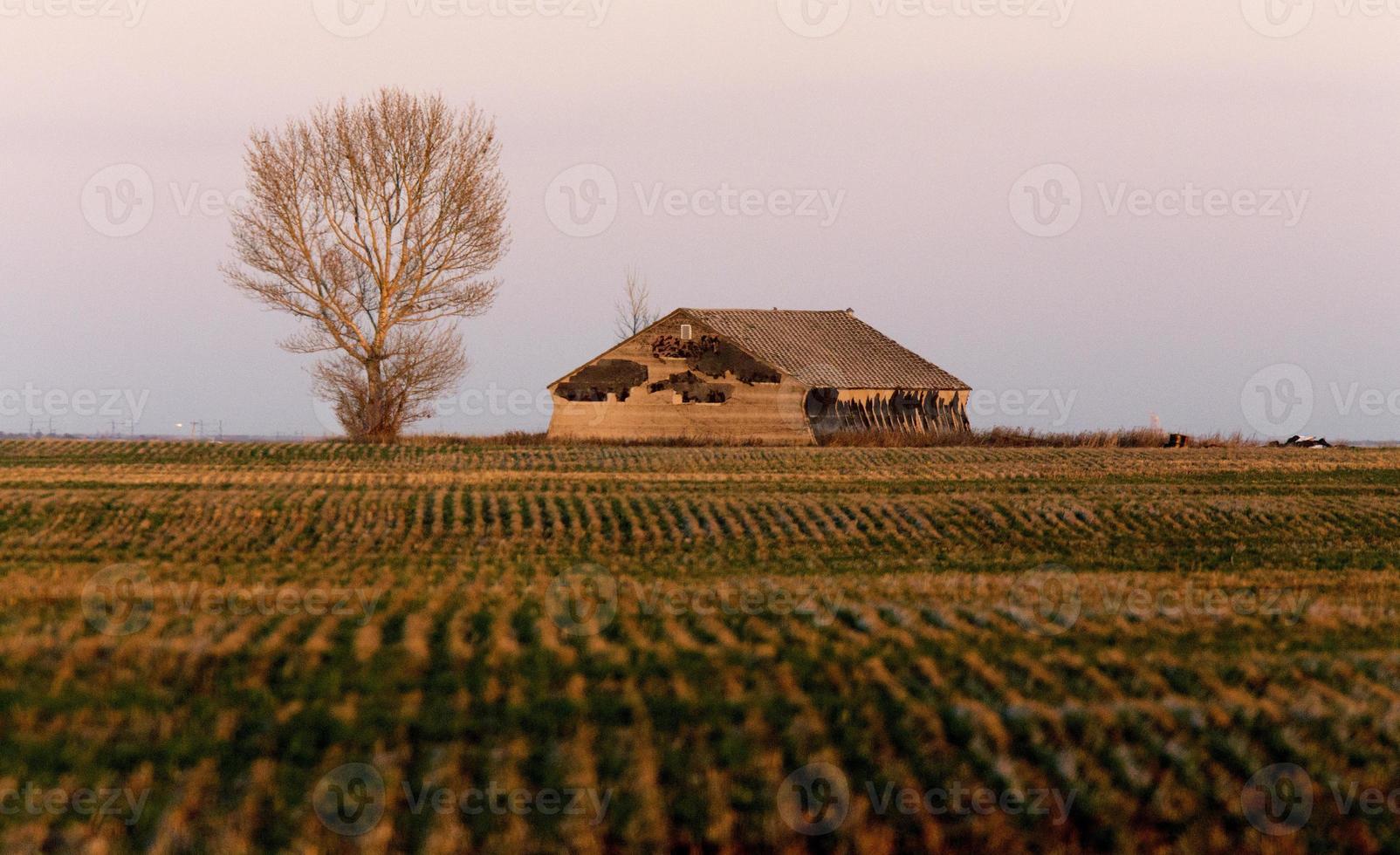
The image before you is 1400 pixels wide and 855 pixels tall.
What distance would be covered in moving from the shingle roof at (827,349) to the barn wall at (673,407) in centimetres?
138

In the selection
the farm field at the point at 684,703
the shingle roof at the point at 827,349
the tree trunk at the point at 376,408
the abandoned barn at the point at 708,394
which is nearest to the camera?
the farm field at the point at 684,703

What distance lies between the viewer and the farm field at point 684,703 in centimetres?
945

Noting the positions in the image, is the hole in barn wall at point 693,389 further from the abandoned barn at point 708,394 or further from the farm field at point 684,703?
the farm field at point 684,703

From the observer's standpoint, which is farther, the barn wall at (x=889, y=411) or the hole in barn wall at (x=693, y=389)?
the barn wall at (x=889, y=411)

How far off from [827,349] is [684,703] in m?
48.0

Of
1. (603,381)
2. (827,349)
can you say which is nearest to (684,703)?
(603,381)

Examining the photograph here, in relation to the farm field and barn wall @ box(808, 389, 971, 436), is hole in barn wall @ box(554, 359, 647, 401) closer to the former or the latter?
barn wall @ box(808, 389, 971, 436)

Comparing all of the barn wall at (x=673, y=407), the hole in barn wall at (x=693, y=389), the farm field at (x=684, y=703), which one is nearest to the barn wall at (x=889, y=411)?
the barn wall at (x=673, y=407)

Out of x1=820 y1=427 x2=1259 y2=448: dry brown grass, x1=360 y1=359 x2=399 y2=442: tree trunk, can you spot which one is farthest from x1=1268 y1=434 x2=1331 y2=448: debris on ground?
x1=360 y1=359 x2=399 y2=442: tree trunk

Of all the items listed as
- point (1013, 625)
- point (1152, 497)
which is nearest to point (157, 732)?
point (1013, 625)

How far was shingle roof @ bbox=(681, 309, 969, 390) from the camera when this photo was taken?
5562cm

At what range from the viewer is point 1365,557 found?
77.6ft

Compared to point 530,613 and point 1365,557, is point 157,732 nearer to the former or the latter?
point 530,613

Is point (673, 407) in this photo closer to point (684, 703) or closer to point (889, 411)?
point (889, 411)
